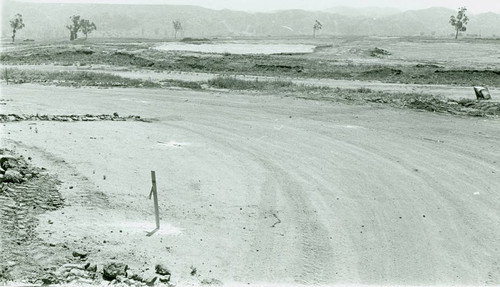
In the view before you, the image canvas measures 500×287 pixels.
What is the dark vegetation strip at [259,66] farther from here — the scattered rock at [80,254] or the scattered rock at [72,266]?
the scattered rock at [72,266]

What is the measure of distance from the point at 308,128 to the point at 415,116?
6195mm

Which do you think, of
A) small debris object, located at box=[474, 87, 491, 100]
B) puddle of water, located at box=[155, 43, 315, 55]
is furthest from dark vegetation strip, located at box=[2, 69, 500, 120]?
puddle of water, located at box=[155, 43, 315, 55]

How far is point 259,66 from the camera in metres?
50.7

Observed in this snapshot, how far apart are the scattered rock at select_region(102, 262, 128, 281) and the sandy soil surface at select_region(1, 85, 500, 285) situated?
503 millimetres

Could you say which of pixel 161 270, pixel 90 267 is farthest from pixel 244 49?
pixel 90 267

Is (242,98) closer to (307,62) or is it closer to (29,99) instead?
(29,99)

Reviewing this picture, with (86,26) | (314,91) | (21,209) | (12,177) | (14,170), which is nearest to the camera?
(21,209)

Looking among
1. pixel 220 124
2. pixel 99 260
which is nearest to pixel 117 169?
pixel 99 260

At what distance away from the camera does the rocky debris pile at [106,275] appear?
8.55 metres

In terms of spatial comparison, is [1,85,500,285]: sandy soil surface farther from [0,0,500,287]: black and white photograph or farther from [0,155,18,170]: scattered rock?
[0,155,18,170]: scattered rock

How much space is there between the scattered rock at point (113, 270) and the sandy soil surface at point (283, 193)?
50 centimetres

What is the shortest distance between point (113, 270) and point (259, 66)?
4315 cm

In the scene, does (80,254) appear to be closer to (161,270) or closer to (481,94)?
(161,270)

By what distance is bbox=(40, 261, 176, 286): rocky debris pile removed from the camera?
8547 mm
